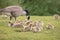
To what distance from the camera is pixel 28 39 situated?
8.34 meters

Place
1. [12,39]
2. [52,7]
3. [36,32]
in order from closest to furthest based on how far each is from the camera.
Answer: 1. [12,39]
2. [36,32]
3. [52,7]

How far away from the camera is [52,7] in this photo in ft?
80.3

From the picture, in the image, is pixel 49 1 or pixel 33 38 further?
pixel 49 1

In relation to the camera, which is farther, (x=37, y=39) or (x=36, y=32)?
(x=36, y=32)

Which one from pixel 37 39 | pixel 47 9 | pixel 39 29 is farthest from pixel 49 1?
pixel 37 39

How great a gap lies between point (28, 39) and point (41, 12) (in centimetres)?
1512

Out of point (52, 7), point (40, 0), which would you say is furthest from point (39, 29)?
point (52, 7)

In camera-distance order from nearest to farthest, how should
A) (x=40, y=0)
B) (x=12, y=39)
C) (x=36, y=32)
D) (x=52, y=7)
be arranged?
(x=12, y=39), (x=36, y=32), (x=40, y=0), (x=52, y=7)

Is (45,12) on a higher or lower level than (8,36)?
lower

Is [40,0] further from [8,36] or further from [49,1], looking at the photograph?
[8,36]

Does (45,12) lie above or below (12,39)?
below

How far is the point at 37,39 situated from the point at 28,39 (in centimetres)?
30

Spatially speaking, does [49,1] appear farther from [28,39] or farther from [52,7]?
[28,39]

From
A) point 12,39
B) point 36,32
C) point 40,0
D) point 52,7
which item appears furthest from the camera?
point 52,7
